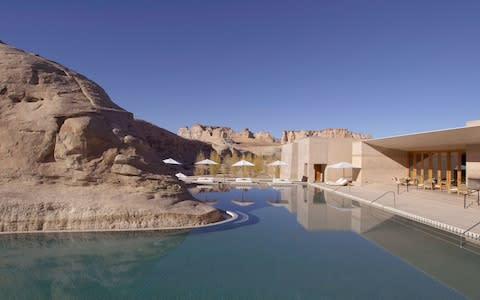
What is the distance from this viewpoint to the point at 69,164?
10.8 meters

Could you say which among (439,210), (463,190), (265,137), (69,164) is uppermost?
(265,137)

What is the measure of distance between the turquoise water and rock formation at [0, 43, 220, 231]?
650mm

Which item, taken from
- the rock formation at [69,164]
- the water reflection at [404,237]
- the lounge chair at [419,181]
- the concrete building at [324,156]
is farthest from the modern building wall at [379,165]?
the rock formation at [69,164]

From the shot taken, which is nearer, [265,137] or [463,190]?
[463,190]

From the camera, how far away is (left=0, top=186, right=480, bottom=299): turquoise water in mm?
6188

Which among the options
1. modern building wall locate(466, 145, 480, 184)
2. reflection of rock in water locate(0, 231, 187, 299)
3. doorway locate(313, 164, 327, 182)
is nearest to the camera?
reflection of rock in water locate(0, 231, 187, 299)

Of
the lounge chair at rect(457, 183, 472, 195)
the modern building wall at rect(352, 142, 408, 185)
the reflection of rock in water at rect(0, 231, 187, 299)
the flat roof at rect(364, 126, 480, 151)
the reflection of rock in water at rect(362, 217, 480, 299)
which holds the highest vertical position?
the flat roof at rect(364, 126, 480, 151)

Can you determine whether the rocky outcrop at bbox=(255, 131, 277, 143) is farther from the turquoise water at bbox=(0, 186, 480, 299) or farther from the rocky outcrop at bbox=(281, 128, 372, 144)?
the turquoise water at bbox=(0, 186, 480, 299)

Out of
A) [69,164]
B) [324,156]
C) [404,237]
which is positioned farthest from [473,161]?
[69,164]

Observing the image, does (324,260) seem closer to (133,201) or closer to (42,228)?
(133,201)

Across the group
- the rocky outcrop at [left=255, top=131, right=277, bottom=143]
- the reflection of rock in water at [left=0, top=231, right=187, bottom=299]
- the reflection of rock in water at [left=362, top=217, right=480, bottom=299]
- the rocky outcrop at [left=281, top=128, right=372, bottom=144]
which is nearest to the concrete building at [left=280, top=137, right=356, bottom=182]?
the reflection of rock in water at [left=362, top=217, right=480, bottom=299]

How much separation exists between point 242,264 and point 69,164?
22.2 ft

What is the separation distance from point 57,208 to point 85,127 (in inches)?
106

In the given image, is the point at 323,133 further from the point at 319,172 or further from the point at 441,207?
the point at 441,207
